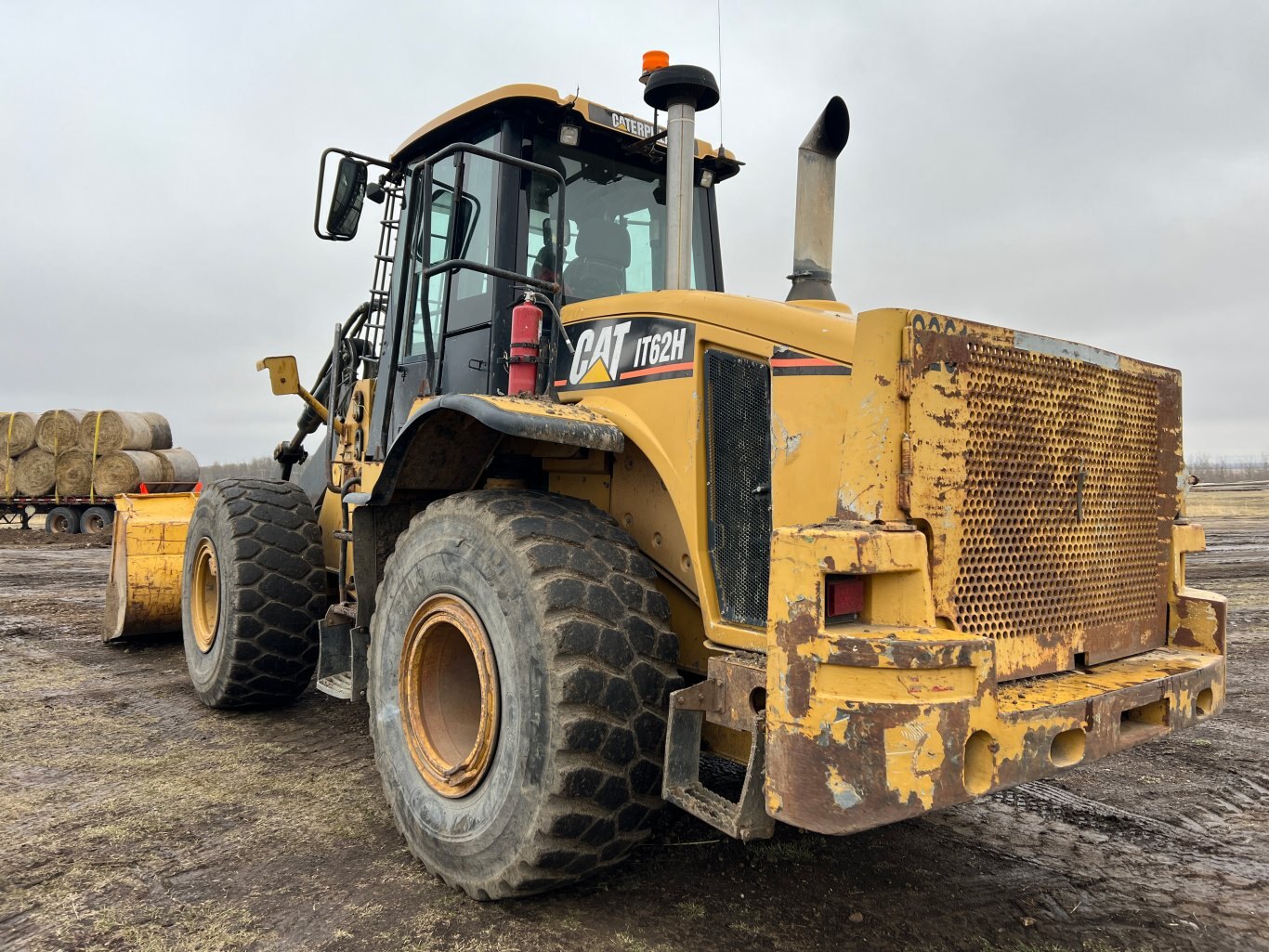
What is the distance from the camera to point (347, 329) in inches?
228

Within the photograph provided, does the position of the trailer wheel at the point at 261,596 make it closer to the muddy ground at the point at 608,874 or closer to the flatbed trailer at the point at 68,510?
the muddy ground at the point at 608,874

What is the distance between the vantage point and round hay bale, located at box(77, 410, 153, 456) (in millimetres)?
19812

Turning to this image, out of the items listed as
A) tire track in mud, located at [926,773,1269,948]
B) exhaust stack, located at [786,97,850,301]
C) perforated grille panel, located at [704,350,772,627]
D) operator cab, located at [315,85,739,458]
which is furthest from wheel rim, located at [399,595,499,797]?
tire track in mud, located at [926,773,1269,948]

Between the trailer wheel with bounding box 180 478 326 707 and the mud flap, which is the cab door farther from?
the mud flap

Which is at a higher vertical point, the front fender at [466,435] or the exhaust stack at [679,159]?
the exhaust stack at [679,159]

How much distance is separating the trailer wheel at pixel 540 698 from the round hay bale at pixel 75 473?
64.1 ft

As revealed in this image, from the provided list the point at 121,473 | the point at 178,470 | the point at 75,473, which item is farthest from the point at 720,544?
the point at 75,473

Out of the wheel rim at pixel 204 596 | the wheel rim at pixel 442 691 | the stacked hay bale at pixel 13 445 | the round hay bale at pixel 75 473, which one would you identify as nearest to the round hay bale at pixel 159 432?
the round hay bale at pixel 75 473

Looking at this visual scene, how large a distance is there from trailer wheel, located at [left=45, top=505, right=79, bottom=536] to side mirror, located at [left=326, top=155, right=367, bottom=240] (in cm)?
1855

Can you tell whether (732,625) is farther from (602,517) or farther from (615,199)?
(615,199)

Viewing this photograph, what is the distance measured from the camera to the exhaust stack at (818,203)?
3498 millimetres

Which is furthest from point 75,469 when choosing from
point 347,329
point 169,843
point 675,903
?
point 675,903

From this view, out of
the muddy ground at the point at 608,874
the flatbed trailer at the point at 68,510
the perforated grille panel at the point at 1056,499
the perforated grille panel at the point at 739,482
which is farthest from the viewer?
the flatbed trailer at the point at 68,510

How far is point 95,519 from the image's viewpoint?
66.0ft
